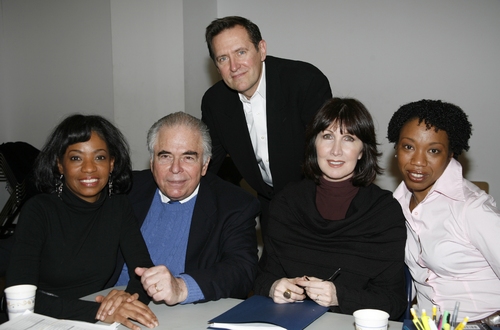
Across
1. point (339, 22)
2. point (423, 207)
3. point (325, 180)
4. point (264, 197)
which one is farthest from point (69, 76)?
point (423, 207)

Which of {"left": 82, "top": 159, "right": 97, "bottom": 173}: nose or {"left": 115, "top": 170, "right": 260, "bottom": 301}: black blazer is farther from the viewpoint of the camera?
{"left": 82, "top": 159, "right": 97, "bottom": 173}: nose

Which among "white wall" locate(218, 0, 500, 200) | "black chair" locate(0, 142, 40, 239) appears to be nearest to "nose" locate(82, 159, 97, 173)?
"white wall" locate(218, 0, 500, 200)

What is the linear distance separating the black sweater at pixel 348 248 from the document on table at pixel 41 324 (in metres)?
0.75

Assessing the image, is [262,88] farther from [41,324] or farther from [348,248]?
[41,324]

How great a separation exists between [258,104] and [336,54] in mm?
2155

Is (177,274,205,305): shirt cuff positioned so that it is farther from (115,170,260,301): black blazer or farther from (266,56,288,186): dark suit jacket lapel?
(266,56,288,186): dark suit jacket lapel

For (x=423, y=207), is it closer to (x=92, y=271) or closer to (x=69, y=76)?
(x=92, y=271)

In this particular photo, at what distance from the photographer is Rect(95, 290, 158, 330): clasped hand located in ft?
5.91

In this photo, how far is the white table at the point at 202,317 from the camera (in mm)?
1754

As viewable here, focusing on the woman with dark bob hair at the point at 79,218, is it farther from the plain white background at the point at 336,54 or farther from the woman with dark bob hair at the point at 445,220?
the plain white background at the point at 336,54

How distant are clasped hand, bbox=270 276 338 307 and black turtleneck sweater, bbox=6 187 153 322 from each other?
569 millimetres

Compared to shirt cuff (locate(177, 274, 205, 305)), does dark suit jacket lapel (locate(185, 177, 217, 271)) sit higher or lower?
higher

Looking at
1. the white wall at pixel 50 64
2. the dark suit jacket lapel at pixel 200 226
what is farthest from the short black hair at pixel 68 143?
the white wall at pixel 50 64

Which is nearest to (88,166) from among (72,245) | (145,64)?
(72,245)
